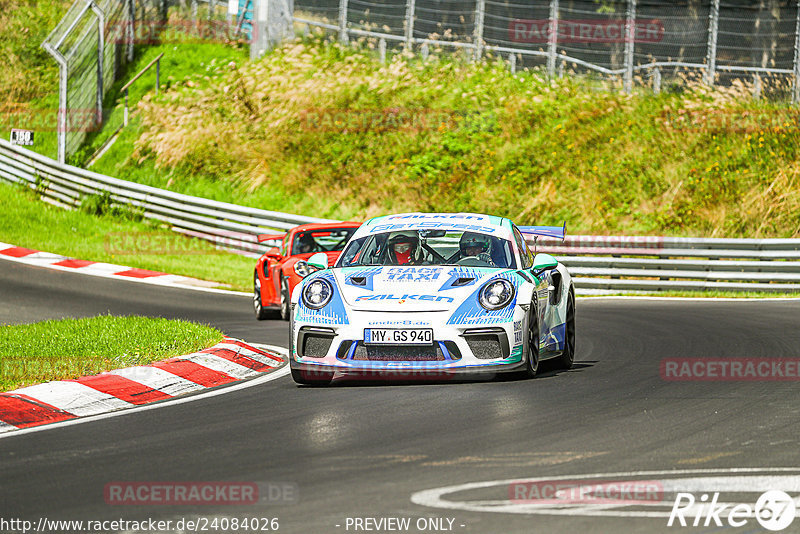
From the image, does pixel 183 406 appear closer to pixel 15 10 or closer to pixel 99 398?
pixel 99 398

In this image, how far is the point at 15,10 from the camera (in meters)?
38.4

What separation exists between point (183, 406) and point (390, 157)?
71.9 feet

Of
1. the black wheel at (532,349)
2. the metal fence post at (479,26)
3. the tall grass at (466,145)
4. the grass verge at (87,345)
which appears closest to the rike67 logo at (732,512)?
the black wheel at (532,349)

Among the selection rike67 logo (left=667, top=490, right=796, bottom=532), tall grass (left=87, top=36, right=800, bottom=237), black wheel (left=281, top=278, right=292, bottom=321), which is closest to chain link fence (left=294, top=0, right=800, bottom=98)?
tall grass (left=87, top=36, right=800, bottom=237)

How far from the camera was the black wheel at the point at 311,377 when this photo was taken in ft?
30.8

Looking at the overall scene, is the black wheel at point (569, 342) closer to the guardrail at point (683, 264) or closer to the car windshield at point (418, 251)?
the car windshield at point (418, 251)

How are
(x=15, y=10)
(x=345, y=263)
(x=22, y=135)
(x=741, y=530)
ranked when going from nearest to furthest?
(x=741, y=530), (x=345, y=263), (x=22, y=135), (x=15, y=10)

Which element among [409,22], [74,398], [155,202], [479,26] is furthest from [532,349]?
[409,22]

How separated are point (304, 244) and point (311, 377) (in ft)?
24.9

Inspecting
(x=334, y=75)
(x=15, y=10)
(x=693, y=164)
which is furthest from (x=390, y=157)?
(x=15, y=10)

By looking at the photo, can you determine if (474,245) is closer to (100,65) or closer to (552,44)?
(552,44)

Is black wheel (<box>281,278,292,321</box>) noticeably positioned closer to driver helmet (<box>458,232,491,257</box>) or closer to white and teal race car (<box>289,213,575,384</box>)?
white and teal race car (<box>289,213,575,384</box>)

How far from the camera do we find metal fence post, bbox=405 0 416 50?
107ft

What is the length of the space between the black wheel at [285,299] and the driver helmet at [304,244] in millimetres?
875
